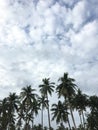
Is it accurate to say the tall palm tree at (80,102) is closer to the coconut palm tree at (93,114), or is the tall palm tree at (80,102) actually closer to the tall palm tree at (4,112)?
the coconut palm tree at (93,114)

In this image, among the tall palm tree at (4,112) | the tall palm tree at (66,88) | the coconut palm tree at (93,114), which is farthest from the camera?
the tall palm tree at (4,112)

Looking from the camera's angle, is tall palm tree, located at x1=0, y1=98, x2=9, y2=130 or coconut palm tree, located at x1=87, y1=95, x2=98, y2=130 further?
tall palm tree, located at x1=0, y1=98, x2=9, y2=130

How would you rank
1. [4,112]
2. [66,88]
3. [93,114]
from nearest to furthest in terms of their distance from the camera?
[66,88]
[93,114]
[4,112]

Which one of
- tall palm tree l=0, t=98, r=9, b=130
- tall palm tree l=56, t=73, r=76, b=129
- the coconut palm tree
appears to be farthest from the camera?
tall palm tree l=0, t=98, r=9, b=130

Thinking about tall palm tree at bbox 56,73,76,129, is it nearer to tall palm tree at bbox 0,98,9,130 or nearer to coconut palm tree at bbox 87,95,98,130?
coconut palm tree at bbox 87,95,98,130

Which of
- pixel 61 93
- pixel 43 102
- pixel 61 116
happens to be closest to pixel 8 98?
pixel 43 102

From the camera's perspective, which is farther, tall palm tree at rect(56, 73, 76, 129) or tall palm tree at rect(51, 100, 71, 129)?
tall palm tree at rect(51, 100, 71, 129)

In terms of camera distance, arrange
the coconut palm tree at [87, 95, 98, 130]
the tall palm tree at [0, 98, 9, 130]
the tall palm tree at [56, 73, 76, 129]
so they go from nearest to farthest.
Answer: the tall palm tree at [56, 73, 76, 129]
the coconut palm tree at [87, 95, 98, 130]
the tall palm tree at [0, 98, 9, 130]

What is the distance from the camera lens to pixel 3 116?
80625mm

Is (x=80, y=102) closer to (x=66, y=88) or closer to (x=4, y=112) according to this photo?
(x=66, y=88)

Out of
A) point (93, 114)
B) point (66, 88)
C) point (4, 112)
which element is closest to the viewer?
point (66, 88)

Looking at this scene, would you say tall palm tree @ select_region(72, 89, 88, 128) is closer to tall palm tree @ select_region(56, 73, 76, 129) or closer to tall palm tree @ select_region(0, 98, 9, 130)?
tall palm tree @ select_region(56, 73, 76, 129)

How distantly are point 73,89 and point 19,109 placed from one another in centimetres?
2417

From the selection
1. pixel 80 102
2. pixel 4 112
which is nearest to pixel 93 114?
pixel 80 102
